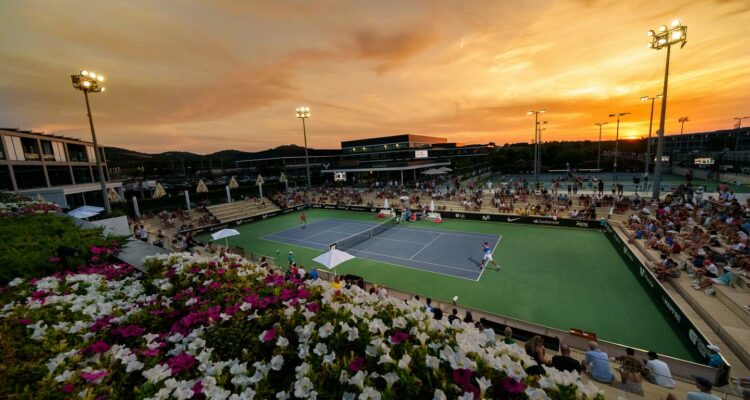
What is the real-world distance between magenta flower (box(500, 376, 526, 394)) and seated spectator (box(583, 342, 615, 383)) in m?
7.01

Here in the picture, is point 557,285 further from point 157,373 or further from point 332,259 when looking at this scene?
point 157,373

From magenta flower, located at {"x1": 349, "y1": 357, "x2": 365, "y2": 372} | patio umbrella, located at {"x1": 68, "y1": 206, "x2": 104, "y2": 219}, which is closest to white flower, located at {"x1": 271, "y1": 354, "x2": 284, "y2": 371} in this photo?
magenta flower, located at {"x1": 349, "y1": 357, "x2": 365, "y2": 372}

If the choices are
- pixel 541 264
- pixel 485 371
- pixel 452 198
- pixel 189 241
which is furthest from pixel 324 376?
pixel 452 198

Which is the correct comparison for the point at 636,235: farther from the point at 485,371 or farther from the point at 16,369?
the point at 16,369

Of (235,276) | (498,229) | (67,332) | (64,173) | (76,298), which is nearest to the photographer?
(67,332)

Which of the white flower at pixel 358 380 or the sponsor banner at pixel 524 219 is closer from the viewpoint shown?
the white flower at pixel 358 380

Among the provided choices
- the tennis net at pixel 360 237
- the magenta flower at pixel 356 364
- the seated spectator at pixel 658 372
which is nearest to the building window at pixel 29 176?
the tennis net at pixel 360 237

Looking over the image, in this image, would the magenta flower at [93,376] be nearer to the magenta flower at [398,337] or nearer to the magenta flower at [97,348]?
the magenta flower at [97,348]

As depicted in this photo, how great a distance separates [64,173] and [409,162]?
4992 centimetres

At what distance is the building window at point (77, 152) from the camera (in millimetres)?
37312

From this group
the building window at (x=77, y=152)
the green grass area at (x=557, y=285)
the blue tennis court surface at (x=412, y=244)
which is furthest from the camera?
the building window at (x=77, y=152)

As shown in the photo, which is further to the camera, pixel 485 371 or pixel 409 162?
pixel 409 162

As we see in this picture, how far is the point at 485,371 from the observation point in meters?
2.73

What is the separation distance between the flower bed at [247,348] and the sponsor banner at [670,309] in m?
11.3
